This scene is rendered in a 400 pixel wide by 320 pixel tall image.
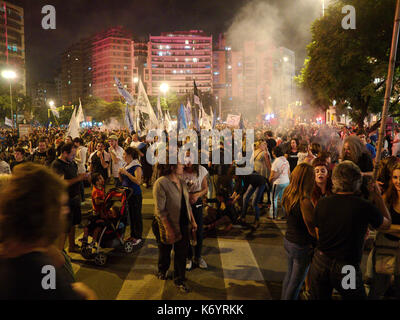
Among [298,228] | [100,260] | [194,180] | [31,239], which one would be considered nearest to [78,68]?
[100,260]

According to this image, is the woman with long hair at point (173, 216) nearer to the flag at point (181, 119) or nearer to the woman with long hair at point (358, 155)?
the woman with long hair at point (358, 155)

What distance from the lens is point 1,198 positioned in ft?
5.52

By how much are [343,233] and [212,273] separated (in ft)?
9.36

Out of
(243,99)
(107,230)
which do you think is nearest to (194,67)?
(243,99)

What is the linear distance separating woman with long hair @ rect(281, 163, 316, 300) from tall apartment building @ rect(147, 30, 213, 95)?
168 m

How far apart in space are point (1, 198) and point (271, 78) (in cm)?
15521

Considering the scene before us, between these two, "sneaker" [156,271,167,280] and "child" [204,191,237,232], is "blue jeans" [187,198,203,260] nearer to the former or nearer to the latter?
"sneaker" [156,271,167,280]

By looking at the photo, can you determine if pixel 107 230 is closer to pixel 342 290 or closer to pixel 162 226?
pixel 162 226

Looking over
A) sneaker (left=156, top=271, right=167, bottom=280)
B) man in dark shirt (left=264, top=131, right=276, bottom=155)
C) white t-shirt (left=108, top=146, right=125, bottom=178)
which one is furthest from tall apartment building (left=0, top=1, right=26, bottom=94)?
sneaker (left=156, top=271, right=167, bottom=280)

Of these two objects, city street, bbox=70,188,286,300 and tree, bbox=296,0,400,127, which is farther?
tree, bbox=296,0,400,127

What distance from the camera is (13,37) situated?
104000 millimetres

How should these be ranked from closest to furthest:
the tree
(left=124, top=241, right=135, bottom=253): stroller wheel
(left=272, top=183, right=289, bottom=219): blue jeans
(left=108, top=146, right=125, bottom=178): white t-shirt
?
(left=124, top=241, right=135, bottom=253): stroller wheel → (left=272, top=183, right=289, bottom=219): blue jeans → (left=108, top=146, right=125, bottom=178): white t-shirt → the tree

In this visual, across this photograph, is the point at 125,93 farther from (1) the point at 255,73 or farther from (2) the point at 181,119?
(1) the point at 255,73

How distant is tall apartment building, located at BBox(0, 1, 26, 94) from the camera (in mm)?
99000
